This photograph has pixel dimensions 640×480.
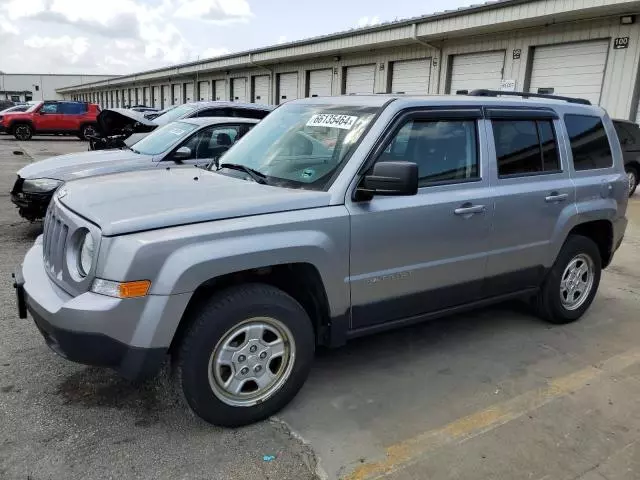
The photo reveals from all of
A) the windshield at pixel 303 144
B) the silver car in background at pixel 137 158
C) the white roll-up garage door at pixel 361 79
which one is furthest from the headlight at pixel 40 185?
the white roll-up garage door at pixel 361 79

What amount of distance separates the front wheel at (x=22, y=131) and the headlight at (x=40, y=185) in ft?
68.6

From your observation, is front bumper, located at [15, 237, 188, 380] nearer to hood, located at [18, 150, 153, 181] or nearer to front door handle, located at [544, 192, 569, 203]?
front door handle, located at [544, 192, 569, 203]

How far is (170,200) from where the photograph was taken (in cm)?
297

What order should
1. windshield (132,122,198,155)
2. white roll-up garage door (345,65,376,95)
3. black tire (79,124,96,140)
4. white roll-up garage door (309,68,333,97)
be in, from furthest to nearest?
1. black tire (79,124,96,140)
2. white roll-up garage door (309,68,333,97)
3. white roll-up garage door (345,65,376,95)
4. windshield (132,122,198,155)

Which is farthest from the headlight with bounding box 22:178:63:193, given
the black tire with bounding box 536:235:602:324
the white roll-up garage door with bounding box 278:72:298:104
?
the white roll-up garage door with bounding box 278:72:298:104

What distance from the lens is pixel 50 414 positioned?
3053 millimetres

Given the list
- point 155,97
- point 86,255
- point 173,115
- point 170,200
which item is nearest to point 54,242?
point 86,255

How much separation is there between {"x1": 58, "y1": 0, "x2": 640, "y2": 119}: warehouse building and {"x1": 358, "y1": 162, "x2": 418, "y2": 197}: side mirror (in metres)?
8.78

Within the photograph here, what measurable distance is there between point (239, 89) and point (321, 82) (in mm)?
8419

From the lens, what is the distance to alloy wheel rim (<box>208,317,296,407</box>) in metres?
2.89

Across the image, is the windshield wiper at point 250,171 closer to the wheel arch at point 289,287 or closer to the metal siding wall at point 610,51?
the wheel arch at point 289,287

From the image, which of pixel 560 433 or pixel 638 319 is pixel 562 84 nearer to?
pixel 638 319

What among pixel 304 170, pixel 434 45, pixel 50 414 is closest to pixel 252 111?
pixel 304 170

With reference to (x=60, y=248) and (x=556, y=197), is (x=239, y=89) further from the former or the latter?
(x=60, y=248)
